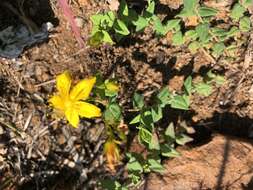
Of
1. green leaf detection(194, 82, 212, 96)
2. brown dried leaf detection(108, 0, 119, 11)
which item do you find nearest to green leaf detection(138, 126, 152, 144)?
green leaf detection(194, 82, 212, 96)

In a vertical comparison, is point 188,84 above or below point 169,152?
above

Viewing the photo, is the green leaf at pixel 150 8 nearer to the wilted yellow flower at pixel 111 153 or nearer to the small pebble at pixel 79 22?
the small pebble at pixel 79 22

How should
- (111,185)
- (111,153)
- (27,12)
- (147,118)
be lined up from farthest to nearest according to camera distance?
(27,12)
(111,153)
(111,185)
(147,118)

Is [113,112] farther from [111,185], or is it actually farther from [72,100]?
[111,185]

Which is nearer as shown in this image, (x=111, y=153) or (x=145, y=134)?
(x=145, y=134)

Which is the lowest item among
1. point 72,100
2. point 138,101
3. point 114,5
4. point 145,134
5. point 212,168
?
point 212,168

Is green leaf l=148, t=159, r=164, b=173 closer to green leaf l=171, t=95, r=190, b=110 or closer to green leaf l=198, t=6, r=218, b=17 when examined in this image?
green leaf l=171, t=95, r=190, b=110

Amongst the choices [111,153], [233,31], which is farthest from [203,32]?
[111,153]
